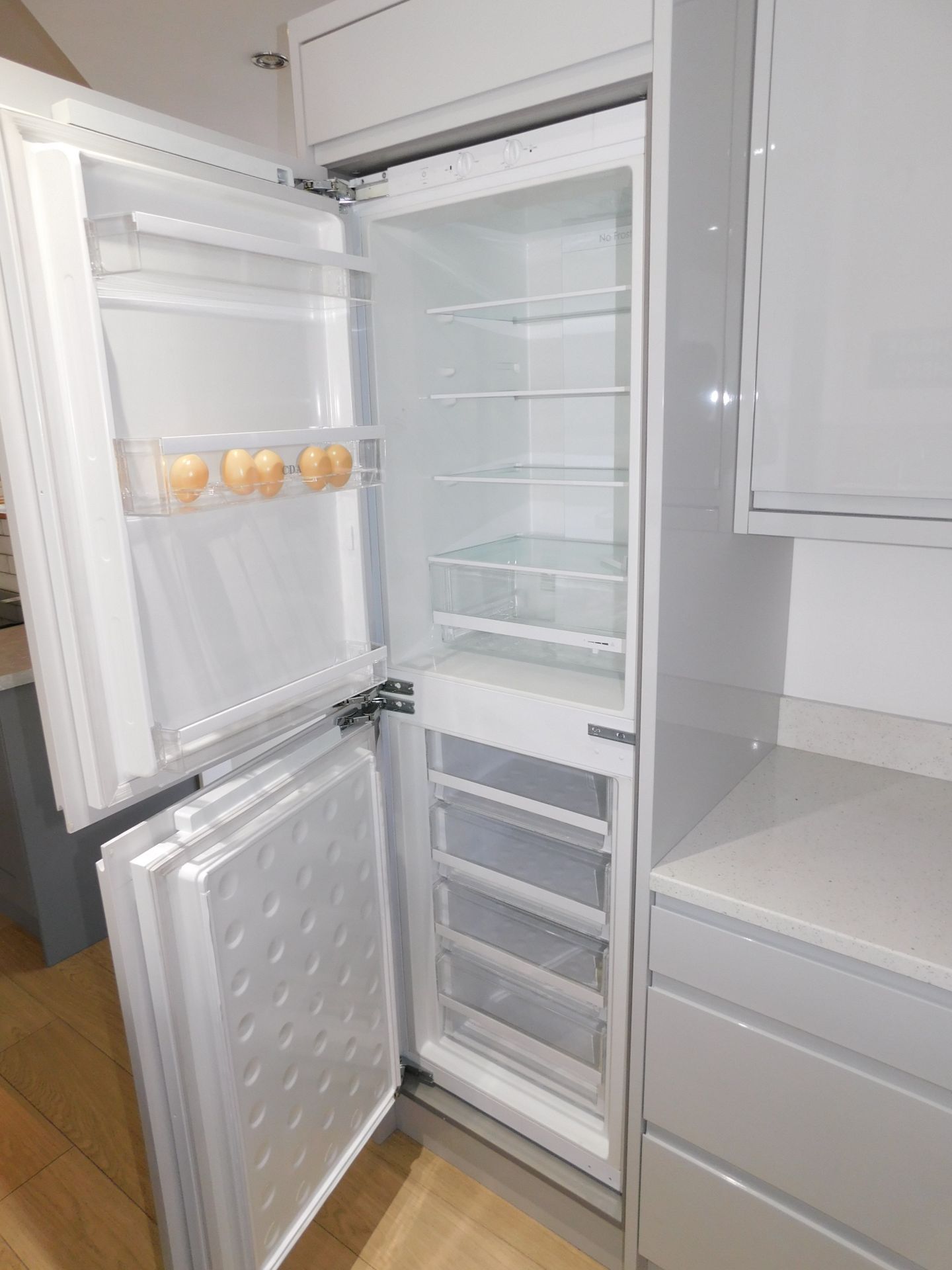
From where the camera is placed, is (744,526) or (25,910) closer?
(744,526)

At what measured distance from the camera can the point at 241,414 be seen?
3.65ft

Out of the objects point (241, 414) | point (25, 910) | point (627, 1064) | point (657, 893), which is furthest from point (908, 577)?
point (25, 910)

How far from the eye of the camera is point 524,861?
1616 millimetres

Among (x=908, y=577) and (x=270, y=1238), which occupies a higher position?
(x=908, y=577)

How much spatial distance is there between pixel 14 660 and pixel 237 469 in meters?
1.71

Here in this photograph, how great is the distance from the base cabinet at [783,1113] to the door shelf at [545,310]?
3.57 ft

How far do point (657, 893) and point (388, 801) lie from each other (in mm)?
590

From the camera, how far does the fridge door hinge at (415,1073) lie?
67.9 inches

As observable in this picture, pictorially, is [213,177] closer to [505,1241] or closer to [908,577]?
[908,577]

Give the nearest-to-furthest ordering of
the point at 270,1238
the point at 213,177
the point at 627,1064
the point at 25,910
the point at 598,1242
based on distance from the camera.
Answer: the point at 213,177
the point at 270,1238
the point at 627,1064
the point at 598,1242
the point at 25,910

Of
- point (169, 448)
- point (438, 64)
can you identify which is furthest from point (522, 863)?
point (438, 64)

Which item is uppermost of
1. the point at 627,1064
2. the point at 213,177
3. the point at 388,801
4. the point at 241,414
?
the point at 213,177

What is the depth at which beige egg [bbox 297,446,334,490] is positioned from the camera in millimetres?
1100

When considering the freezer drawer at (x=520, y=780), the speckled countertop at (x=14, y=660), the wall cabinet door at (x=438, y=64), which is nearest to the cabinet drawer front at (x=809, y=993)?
the freezer drawer at (x=520, y=780)
